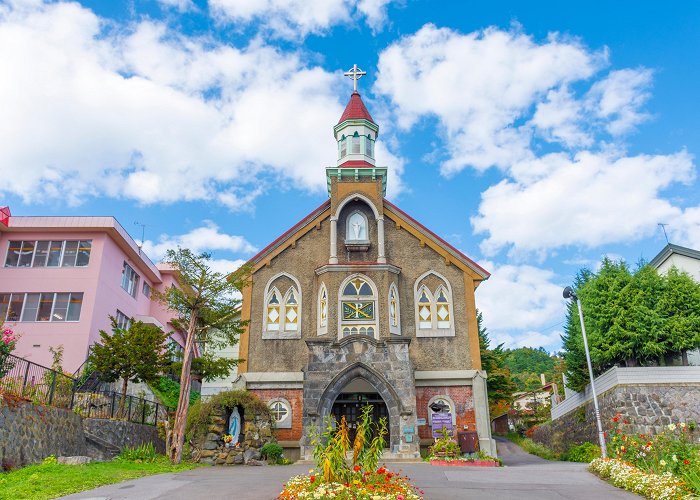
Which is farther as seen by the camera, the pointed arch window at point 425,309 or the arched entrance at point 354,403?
the pointed arch window at point 425,309

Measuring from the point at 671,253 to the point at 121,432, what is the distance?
106 feet

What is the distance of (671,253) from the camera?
114ft

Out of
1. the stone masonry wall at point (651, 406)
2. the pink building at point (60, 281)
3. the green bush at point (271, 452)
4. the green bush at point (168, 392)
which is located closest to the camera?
the green bush at point (271, 452)

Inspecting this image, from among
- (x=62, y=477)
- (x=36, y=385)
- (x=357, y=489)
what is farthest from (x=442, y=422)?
(x=357, y=489)

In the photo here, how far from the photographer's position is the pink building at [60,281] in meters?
27.8

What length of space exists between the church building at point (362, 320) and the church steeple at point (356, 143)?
126 mm

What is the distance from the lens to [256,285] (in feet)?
90.3

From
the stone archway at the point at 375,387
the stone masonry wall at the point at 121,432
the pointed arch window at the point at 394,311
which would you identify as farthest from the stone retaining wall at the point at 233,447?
the pointed arch window at the point at 394,311

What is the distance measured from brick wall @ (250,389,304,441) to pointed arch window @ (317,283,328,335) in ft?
9.60

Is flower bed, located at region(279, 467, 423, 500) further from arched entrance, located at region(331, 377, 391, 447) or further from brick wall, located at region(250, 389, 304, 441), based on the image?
brick wall, located at region(250, 389, 304, 441)

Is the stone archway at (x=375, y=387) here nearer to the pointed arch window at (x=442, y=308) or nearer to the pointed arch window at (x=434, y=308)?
the pointed arch window at (x=434, y=308)

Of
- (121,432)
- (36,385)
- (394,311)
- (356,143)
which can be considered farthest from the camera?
(356,143)

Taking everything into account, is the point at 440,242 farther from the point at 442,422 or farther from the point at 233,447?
the point at 233,447

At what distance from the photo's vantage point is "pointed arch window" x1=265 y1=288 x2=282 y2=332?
26.8m
